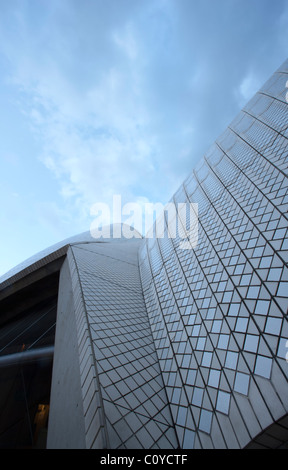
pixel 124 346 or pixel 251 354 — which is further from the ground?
pixel 124 346

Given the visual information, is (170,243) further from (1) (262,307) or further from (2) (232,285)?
(1) (262,307)

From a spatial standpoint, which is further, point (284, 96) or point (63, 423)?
point (284, 96)

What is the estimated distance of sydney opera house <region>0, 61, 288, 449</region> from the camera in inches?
253

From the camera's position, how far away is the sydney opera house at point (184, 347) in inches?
253

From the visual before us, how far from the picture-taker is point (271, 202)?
12805 mm

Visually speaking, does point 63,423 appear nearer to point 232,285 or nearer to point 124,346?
point 124,346

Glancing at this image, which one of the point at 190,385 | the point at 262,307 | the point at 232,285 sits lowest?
the point at 190,385

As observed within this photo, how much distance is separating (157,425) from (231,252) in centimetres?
955

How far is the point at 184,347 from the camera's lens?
34.1 feet

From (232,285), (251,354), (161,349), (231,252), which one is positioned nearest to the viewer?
(251,354)

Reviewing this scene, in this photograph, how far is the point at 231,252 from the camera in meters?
12.4

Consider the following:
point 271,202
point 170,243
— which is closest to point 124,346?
point 271,202

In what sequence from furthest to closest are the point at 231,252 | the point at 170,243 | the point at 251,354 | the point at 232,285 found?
the point at 170,243 → the point at 231,252 → the point at 232,285 → the point at 251,354

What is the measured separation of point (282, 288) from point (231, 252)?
4.51 meters
